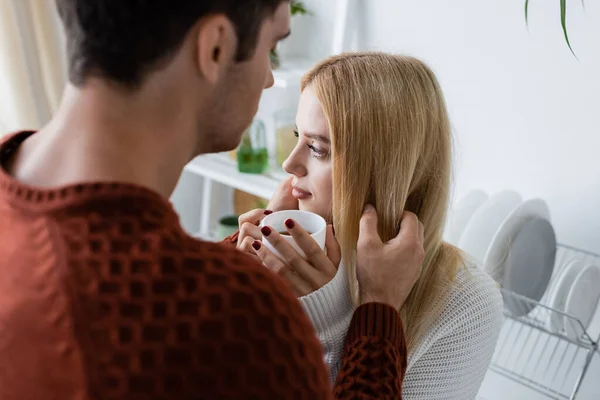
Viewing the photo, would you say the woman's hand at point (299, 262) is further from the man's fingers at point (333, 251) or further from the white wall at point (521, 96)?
the white wall at point (521, 96)

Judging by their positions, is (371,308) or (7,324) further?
(371,308)

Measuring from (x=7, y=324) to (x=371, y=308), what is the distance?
1.66 feet

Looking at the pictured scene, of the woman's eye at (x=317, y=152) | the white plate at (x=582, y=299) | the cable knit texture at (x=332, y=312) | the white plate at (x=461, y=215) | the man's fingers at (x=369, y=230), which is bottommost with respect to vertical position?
the white plate at (x=582, y=299)

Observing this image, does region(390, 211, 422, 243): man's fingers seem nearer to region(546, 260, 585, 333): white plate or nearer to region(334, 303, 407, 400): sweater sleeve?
region(334, 303, 407, 400): sweater sleeve

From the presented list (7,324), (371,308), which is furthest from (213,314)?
(371,308)

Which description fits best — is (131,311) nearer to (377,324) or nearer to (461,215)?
(377,324)

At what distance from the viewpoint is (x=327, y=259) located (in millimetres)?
996

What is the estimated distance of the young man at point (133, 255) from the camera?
0.51 meters

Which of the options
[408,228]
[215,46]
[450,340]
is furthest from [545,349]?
[215,46]

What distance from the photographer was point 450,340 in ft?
3.59

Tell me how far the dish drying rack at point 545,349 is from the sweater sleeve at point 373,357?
62cm

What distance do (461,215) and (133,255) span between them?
113 centimetres

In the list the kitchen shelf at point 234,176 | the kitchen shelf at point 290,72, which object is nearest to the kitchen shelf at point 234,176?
the kitchen shelf at point 234,176

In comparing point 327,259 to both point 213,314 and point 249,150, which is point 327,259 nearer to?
point 213,314
